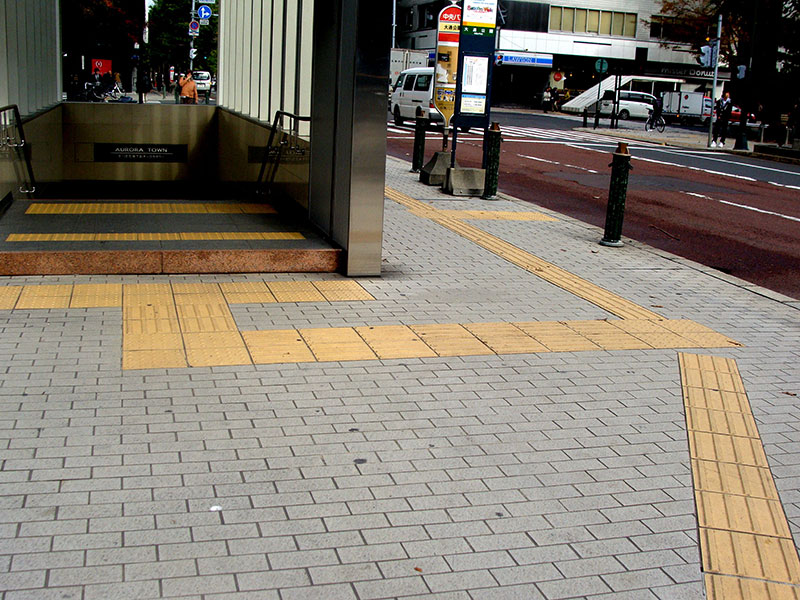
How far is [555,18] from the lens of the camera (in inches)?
2795

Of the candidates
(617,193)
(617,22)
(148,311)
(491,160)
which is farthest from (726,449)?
(617,22)

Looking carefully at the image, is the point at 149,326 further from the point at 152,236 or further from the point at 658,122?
the point at 658,122

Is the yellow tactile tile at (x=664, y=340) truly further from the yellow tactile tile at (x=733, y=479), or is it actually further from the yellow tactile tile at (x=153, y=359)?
the yellow tactile tile at (x=153, y=359)

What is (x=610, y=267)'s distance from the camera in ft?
33.6

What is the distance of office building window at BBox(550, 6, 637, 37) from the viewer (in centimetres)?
7112

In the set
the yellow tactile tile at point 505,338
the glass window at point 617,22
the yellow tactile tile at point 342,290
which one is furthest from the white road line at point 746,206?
the glass window at point 617,22

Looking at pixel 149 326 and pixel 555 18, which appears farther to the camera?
pixel 555 18

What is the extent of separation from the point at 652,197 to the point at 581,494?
14.3 metres

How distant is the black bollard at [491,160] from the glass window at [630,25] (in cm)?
6167

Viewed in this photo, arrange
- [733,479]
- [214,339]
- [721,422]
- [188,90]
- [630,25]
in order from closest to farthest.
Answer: [733,479] → [721,422] → [214,339] → [188,90] → [630,25]

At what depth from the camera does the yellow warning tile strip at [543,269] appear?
8.25 meters

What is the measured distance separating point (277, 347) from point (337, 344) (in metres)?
0.42

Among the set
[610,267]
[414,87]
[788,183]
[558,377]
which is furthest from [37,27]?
[414,87]

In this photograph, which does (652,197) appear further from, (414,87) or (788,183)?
(414,87)
